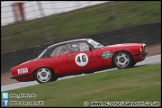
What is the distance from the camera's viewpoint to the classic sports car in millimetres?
10688

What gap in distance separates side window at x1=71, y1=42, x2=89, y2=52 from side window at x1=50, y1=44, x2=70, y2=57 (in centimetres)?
13

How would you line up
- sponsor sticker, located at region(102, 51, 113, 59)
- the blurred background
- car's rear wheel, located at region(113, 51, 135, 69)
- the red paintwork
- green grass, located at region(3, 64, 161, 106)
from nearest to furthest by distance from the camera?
green grass, located at region(3, 64, 161, 106), car's rear wheel, located at region(113, 51, 135, 69), sponsor sticker, located at region(102, 51, 113, 59), the red paintwork, the blurred background

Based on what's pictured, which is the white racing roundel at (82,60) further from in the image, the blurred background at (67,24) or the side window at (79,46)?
the blurred background at (67,24)

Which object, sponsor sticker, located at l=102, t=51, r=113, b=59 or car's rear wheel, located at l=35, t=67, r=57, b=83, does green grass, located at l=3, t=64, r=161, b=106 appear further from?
car's rear wheel, located at l=35, t=67, r=57, b=83

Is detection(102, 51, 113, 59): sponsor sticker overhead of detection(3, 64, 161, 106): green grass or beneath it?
overhead

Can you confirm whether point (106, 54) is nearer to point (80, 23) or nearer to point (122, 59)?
point (122, 59)

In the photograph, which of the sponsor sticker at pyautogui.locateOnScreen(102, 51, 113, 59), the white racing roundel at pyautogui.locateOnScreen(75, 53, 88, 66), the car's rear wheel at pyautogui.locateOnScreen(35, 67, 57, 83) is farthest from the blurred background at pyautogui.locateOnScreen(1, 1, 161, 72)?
the sponsor sticker at pyautogui.locateOnScreen(102, 51, 113, 59)

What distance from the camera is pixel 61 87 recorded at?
27.1 feet

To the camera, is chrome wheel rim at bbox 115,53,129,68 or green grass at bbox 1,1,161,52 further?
green grass at bbox 1,1,161,52

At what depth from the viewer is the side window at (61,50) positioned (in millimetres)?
11183

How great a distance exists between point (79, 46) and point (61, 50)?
1.60ft

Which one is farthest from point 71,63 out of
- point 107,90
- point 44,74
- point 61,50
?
point 107,90

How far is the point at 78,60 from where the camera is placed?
10938 mm

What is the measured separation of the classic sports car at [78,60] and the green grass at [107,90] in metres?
1.64
